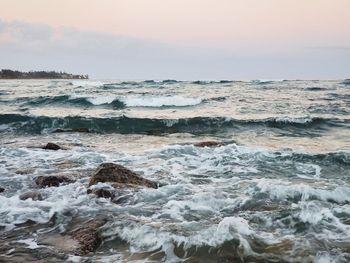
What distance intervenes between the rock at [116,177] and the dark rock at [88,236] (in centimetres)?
154

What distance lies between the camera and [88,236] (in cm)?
440

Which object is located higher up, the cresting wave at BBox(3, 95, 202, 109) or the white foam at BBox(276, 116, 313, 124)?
the white foam at BBox(276, 116, 313, 124)

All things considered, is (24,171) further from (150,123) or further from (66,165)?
(150,123)

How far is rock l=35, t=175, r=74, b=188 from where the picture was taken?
646 centimetres

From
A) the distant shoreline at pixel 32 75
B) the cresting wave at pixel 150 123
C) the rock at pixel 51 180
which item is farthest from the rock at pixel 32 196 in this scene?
the distant shoreline at pixel 32 75

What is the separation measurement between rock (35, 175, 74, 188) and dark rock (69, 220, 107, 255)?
1.87 m

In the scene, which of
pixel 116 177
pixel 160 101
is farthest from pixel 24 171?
pixel 160 101

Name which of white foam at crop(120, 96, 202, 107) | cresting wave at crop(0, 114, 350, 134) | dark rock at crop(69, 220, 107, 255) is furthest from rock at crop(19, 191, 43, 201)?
white foam at crop(120, 96, 202, 107)

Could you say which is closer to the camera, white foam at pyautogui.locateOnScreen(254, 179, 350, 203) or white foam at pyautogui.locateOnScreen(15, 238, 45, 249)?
white foam at pyautogui.locateOnScreen(15, 238, 45, 249)

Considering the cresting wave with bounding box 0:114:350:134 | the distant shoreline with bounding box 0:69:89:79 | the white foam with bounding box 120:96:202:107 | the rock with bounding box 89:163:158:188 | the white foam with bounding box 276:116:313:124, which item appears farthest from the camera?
the distant shoreline with bounding box 0:69:89:79

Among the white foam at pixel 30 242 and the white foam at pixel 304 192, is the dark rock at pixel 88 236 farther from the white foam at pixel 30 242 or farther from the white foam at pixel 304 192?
the white foam at pixel 304 192

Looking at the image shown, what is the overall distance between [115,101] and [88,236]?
66.4 ft

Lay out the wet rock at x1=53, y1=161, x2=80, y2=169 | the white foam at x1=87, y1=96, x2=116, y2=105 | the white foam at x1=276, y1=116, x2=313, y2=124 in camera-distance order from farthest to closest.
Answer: the white foam at x1=87, y1=96, x2=116, y2=105 → the white foam at x1=276, y1=116, x2=313, y2=124 → the wet rock at x1=53, y1=161, x2=80, y2=169

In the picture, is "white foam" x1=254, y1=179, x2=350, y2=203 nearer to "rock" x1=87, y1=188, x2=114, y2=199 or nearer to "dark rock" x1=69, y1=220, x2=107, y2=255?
"rock" x1=87, y1=188, x2=114, y2=199
